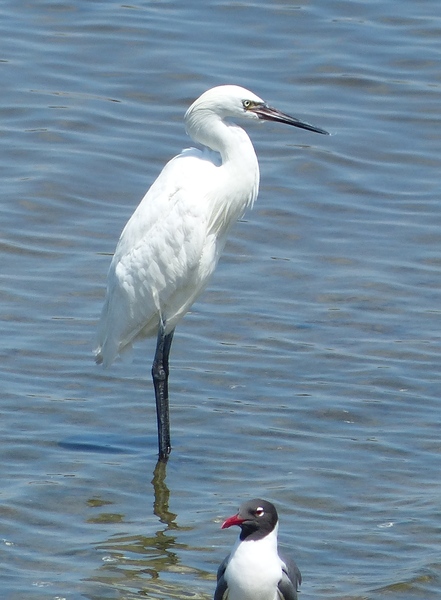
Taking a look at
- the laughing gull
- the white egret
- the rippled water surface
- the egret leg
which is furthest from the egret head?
the laughing gull

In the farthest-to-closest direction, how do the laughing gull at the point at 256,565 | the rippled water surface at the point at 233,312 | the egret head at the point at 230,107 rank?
1. the egret head at the point at 230,107
2. the rippled water surface at the point at 233,312
3. the laughing gull at the point at 256,565

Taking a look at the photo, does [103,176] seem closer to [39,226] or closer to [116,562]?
[39,226]

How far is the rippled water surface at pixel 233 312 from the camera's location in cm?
752

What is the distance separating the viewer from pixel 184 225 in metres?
8.74

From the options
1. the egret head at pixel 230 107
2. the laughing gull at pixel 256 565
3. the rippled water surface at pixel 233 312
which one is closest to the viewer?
the laughing gull at pixel 256 565

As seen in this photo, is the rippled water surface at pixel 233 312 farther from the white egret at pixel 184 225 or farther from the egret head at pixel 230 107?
the egret head at pixel 230 107

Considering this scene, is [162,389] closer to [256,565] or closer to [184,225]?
[184,225]

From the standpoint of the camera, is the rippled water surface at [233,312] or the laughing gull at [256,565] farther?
the rippled water surface at [233,312]

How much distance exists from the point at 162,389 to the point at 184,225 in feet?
3.36

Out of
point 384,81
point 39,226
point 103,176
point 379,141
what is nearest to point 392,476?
point 39,226

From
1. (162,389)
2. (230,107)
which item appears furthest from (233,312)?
(230,107)

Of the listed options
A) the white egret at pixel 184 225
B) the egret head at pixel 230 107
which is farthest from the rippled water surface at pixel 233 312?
the egret head at pixel 230 107

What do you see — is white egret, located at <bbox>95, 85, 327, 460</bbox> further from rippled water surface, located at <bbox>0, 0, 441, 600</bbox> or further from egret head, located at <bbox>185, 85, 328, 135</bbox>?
rippled water surface, located at <bbox>0, 0, 441, 600</bbox>

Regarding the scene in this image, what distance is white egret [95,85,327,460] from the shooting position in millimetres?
8633
